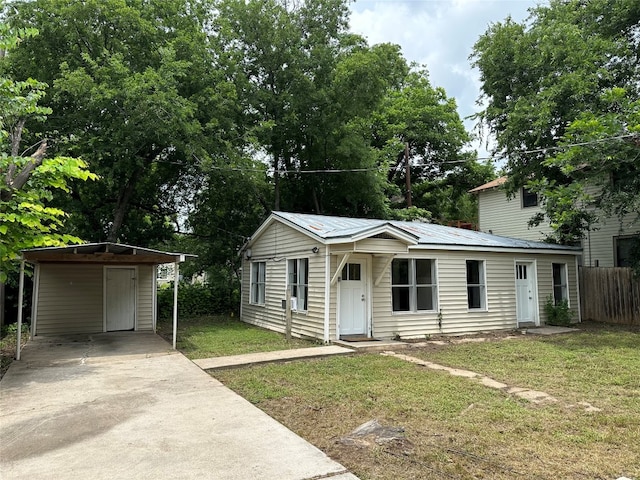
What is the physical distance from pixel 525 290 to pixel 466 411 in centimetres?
910

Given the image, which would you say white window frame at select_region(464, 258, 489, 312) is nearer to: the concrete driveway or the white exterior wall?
the concrete driveway

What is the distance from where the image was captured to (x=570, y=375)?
6.66 meters

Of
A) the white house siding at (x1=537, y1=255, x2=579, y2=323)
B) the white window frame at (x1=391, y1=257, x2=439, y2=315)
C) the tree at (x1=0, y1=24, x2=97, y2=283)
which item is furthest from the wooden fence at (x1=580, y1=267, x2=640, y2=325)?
the tree at (x1=0, y1=24, x2=97, y2=283)

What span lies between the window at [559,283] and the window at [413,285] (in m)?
4.81

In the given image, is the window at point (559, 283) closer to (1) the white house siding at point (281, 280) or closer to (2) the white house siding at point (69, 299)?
(1) the white house siding at point (281, 280)

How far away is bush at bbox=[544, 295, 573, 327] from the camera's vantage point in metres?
12.7

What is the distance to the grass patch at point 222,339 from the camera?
29.3ft

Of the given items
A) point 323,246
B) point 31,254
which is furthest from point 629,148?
point 31,254

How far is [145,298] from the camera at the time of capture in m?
12.7

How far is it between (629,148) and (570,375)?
7.10 metres

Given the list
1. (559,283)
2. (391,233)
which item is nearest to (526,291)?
(559,283)

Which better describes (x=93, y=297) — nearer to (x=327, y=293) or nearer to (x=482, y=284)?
(x=327, y=293)

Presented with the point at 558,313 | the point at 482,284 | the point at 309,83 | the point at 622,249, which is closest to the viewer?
the point at 482,284

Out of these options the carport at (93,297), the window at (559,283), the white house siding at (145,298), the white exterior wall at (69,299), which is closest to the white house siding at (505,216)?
the window at (559,283)
